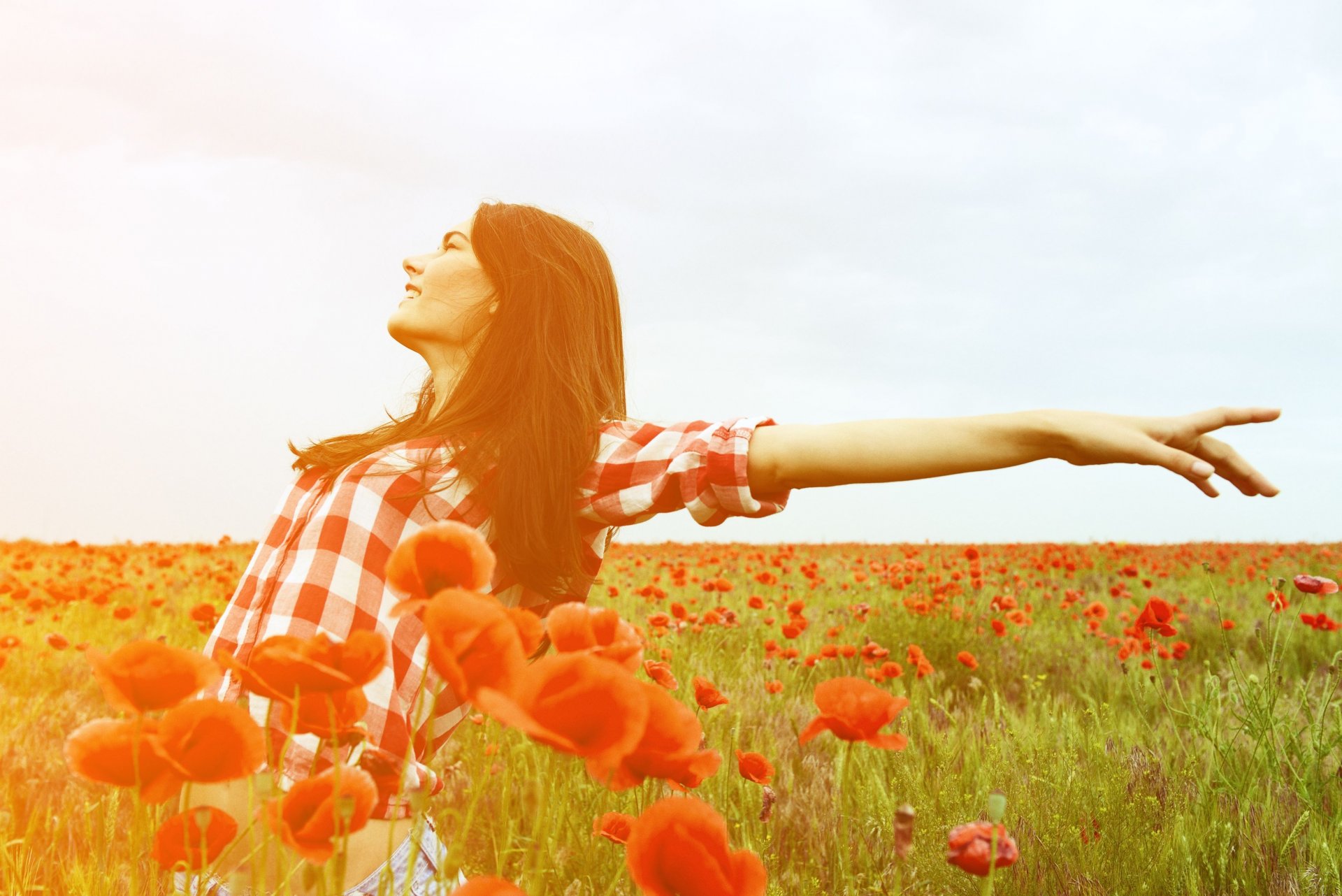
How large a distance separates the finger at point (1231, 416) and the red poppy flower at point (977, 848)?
102cm

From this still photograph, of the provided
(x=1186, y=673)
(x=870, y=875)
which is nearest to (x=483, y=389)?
(x=870, y=875)

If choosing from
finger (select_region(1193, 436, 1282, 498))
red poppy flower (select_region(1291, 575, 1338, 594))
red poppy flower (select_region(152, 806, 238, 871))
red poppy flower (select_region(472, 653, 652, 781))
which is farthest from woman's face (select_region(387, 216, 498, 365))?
red poppy flower (select_region(1291, 575, 1338, 594))

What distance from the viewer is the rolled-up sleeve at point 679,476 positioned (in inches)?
73.2

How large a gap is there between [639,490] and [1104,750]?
2.35 m

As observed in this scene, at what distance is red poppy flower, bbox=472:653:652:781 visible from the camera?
2.72ft

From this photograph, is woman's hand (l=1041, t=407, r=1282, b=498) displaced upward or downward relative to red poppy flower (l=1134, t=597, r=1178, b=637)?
upward

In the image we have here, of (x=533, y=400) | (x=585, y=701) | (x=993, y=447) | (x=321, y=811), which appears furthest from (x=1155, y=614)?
(x=321, y=811)

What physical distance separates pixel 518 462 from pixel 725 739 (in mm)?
1900

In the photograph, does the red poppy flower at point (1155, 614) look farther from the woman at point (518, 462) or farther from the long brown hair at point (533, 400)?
the long brown hair at point (533, 400)

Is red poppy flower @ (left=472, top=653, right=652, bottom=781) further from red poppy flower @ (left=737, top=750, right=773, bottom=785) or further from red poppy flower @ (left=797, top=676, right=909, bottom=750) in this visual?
red poppy flower @ (left=737, top=750, right=773, bottom=785)

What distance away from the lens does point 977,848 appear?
3.54 ft

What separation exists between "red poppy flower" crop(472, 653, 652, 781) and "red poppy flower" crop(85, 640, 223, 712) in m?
0.37

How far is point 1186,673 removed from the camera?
5.95 m

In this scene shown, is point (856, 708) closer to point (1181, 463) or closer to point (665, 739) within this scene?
point (665, 739)
